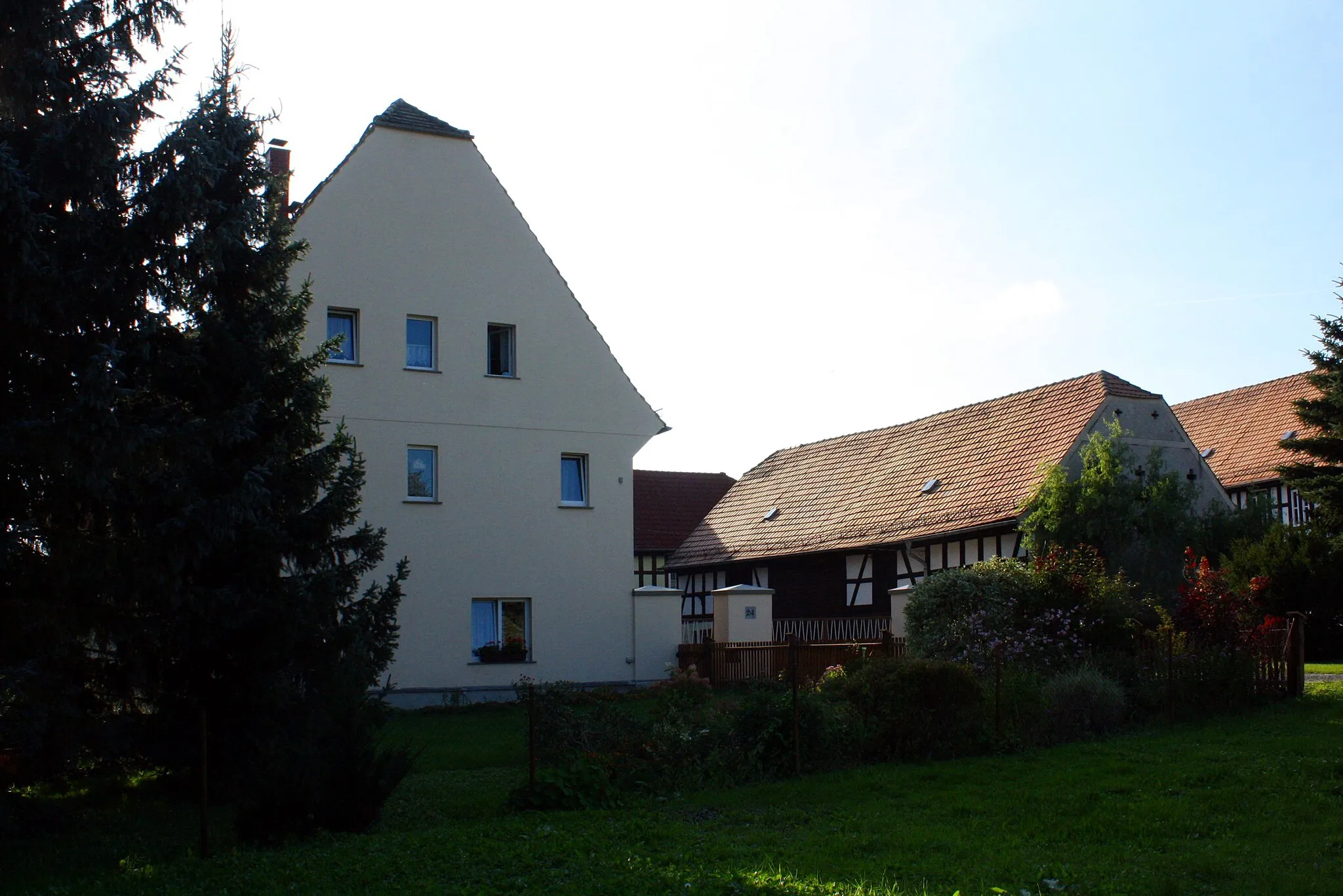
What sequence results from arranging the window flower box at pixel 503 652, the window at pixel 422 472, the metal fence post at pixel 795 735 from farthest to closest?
the window flower box at pixel 503 652, the window at pixel 422 472, the metal fence post at pixel 795 735

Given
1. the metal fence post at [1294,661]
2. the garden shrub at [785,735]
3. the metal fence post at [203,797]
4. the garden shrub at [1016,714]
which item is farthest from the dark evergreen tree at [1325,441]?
the metal fence post at [203,797]

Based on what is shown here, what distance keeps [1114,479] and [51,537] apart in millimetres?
18511

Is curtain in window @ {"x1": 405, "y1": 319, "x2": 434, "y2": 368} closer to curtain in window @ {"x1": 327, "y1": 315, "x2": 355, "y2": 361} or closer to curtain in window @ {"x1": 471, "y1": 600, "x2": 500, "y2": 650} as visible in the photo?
curtain in window @ {"x1": 327, "y1": 315, "x2": 355, "y2": 361}

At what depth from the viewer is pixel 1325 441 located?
29.5 meters

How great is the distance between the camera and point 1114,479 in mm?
23234

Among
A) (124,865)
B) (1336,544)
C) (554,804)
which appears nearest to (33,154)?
(124,865)

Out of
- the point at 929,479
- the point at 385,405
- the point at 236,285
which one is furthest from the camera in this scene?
the point at 929,479

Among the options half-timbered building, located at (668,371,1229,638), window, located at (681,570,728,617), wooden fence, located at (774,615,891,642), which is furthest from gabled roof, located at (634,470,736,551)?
wooden fence, located at (774,615,891,642)

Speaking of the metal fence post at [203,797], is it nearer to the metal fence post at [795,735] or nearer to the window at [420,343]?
the metal fence post at [795,735]

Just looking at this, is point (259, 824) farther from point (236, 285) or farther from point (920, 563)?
point (920, 563)

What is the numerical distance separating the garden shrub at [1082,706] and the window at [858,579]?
13.7 meters

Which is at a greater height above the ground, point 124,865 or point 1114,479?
point 1114,479

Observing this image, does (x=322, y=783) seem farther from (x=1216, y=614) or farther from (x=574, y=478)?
(x=574, y=478)

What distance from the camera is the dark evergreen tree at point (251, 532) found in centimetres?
1134
